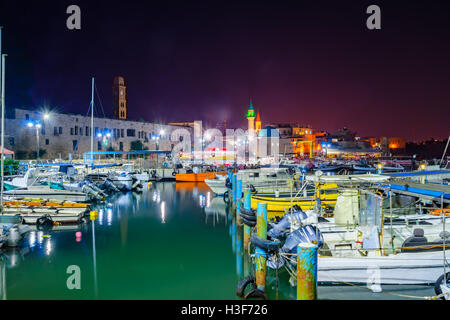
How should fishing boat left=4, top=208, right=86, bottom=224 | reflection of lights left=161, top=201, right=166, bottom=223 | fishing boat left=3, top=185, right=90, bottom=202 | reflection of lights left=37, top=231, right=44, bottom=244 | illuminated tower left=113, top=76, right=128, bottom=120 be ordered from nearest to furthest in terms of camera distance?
reflection of lights left=37, top=231, right=44, bottom=244 → fishing boat left=4, top=208, right=86, bottom=224 → fishing boat left=3, top=185, right=90, bottom=202 → reflection of lights left=161, top=201, right=166, bottom=223 → illuminated tower left=113, top=76, right=128, bottom=120

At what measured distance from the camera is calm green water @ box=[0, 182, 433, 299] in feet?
34.8

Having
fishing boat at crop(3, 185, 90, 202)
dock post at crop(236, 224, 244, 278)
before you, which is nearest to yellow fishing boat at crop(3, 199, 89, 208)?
fishing boat at crop(3, 185, 90, 202)

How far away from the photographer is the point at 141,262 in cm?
1369

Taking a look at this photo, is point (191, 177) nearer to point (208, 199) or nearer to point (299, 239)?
point (208, 199)

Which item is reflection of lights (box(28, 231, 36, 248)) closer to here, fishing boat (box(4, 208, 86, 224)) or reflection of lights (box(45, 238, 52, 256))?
reflection of lights (box(45, 238, 52, 256))

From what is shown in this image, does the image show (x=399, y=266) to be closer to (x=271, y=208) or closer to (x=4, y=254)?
(x=271, y=208)

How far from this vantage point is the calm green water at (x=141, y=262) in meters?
10.6

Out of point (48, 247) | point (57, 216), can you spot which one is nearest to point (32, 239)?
point (48, 247)

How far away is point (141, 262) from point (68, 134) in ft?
150

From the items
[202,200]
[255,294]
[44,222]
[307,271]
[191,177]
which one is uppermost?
[307,271]

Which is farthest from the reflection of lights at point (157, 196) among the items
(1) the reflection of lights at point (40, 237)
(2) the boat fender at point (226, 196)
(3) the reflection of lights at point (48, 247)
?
(3) the reflection of lights at point (48, 247)

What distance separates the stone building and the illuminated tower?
14.7 meters
